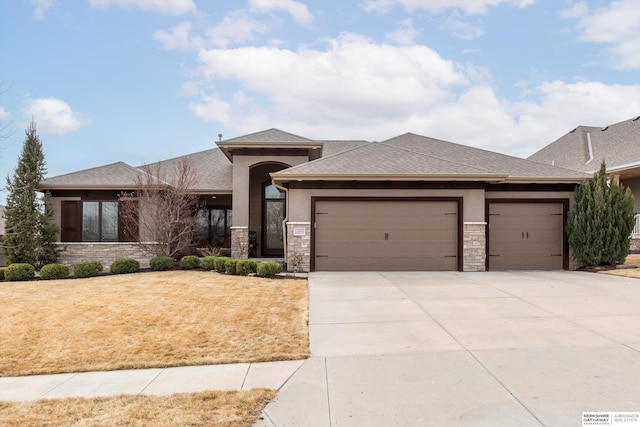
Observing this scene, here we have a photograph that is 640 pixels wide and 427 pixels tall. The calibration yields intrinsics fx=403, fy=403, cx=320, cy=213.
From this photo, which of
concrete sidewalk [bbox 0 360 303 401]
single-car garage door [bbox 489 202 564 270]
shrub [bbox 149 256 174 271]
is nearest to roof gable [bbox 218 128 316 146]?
shrub [bbox 149 256 174 271]

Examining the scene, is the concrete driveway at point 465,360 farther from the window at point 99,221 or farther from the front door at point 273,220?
the window at point 99,221

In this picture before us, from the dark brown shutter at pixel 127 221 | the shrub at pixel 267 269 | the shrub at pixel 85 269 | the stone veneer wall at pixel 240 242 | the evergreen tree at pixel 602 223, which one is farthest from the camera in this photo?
the stone veneer wall at pixel 240 242

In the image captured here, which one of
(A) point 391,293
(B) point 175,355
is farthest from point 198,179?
(B) point 175,355

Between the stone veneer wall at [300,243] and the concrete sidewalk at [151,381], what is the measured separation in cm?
775

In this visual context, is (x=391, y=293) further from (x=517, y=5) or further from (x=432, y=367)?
(x=517, y=5)

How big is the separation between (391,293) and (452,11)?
9120mm

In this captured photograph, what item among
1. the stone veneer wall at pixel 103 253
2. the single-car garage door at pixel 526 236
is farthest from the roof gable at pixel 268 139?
the single-car garage door at pixel 526 236

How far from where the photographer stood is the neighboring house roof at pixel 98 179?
15.1 meters

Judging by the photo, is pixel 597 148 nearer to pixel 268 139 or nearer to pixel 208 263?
pixel 268 139

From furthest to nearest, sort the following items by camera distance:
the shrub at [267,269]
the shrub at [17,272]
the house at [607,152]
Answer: the house at [607,152]
the shrub at [17,272]
the shrub at [267,269]

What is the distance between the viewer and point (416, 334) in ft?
19.0

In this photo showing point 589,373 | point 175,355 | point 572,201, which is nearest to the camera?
point 589,373

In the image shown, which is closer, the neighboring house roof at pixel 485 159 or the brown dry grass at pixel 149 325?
the brown dry grass at pixel 149 325

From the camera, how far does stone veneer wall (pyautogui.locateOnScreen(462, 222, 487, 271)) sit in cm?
1270
